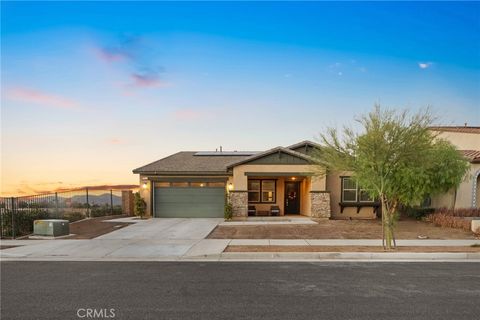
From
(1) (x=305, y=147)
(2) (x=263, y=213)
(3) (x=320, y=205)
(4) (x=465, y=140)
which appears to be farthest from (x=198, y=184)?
(4) (x=465, y=140)

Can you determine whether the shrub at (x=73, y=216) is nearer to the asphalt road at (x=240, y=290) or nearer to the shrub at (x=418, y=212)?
the asphalt road at (x=240, y=290)

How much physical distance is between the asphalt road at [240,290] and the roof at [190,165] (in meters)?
13.4

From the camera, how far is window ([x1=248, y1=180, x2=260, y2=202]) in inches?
952

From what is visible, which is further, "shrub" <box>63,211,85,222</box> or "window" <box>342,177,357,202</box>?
"window" <box>342,177,357,202</box>

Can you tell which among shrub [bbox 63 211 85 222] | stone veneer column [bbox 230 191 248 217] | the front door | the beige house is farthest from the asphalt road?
the front door

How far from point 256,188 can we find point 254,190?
0.74ft

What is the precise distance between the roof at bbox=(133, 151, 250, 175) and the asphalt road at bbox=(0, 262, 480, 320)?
44.1 feet

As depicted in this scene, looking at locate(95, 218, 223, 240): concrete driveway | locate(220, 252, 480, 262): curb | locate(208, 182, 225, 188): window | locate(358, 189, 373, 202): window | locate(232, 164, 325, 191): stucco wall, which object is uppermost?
locate(232, 164, 325, 191): stucco wall

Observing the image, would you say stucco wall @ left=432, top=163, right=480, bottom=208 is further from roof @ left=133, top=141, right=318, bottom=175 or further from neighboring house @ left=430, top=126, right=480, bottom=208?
roof @ left=133, top=141, right=318, bottom=175

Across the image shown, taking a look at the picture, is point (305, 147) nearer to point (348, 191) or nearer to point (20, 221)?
point (348, 191)

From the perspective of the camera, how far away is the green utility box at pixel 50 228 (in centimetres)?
1460

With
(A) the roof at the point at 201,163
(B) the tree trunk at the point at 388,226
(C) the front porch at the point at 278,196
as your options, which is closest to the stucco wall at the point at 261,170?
(A) the roof at the point at 201,163

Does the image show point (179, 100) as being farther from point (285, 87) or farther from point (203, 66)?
point (285, 87)

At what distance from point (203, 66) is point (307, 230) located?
11.9m
